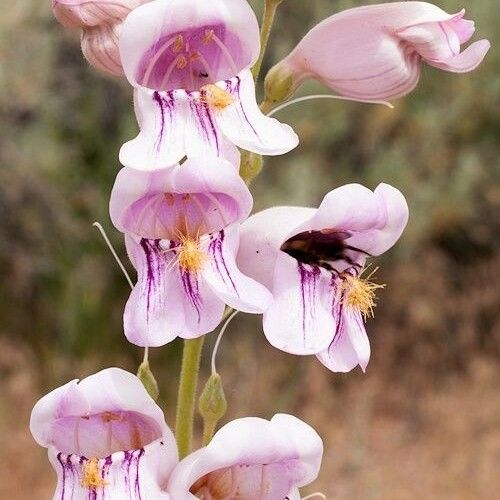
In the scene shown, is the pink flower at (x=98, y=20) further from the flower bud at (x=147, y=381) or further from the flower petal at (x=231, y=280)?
the flower bud at (x=147, y=381)

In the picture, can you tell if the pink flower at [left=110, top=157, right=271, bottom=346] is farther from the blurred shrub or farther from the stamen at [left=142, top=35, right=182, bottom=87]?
the blurred shrub

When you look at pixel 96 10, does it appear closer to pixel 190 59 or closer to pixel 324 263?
pixel 190 59

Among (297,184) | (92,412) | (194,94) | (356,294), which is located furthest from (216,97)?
(297,184)

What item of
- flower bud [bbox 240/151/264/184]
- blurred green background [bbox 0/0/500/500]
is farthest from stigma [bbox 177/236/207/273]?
blurred green background [bbox 0/0/500/500]

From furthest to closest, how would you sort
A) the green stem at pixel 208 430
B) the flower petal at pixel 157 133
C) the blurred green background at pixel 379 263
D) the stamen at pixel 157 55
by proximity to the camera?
the blurred green background at pixel 379 263 → the green stem at pixel 208 430 → the stamen at pixel 157 55 → the flower petal at pixel 157 133

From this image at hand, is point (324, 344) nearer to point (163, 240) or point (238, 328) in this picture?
point (163, 240)

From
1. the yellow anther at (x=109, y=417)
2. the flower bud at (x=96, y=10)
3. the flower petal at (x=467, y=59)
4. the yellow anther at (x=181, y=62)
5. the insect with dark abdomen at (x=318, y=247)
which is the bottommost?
the yellow anther at (x=109, y=417)

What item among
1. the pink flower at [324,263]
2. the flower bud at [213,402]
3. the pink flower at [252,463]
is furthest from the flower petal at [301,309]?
the flower bud at [213,402]
